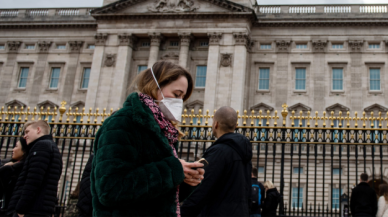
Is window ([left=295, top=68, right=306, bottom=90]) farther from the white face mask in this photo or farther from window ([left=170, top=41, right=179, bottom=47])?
the white face mask

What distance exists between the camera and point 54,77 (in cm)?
3862

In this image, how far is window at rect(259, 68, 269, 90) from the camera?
1369 inches

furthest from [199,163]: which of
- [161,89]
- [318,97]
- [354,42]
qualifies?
[354,42]

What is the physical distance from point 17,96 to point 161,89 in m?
39.0

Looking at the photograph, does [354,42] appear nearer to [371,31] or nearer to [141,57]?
[371,31]

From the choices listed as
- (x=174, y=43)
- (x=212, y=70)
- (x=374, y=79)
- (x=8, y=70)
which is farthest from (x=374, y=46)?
(x=8, y=70)

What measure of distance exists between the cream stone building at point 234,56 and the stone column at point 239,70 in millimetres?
82

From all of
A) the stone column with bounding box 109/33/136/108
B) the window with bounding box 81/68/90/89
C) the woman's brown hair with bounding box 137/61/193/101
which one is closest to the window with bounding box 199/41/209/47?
the stone column with bounding box 109/33/136/108

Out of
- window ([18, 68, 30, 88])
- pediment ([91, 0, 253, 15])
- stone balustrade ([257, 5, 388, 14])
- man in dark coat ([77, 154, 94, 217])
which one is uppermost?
stone balustrade ([257, 5, 388, 14])

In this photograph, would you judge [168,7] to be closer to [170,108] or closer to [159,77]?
[159,77]

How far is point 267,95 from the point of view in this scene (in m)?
34.2

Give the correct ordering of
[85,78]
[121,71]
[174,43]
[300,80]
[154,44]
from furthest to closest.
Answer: [85,78]
[174,43]
[154,44]
[121,71]
[300,80]

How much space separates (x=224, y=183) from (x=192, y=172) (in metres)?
1.91

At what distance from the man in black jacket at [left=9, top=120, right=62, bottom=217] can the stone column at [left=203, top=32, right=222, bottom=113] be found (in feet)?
85.0
